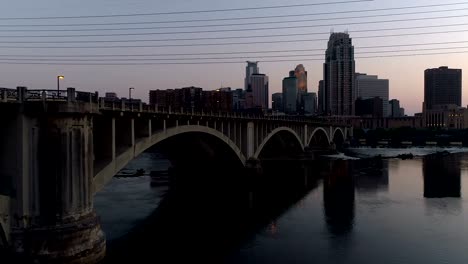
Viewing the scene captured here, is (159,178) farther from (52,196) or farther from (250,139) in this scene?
(52,196)

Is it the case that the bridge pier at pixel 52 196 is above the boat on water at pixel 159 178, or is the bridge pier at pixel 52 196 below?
above

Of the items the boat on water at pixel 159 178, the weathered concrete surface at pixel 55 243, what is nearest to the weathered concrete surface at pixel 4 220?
the weathered concrete surface at pixel 55 243

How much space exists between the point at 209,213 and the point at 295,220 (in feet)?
30.7

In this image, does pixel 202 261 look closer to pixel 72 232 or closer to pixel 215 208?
pixel 72 232

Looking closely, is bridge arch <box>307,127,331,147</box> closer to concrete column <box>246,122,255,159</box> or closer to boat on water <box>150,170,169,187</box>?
concrete column <box>246,122,255,159</box>

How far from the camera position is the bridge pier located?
24453 millimetres

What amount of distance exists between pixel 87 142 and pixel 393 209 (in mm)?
33603

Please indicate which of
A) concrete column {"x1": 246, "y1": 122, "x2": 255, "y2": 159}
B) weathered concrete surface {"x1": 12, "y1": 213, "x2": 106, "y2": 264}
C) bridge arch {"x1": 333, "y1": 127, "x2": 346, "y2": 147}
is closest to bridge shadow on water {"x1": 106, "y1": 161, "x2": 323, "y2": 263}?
concrete column {"x1": 246, "y1": 122, "x2": 255, "y2": 159}

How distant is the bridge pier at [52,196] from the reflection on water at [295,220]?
14.1ft

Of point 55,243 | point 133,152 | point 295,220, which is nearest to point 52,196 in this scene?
point 55,243

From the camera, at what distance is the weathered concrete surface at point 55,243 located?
954 inches

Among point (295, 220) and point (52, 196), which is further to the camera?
point (295, 220)

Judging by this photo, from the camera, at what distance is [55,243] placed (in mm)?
24594

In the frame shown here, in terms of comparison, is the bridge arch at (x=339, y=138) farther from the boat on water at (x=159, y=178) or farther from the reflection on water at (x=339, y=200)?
the boat on water at (x=159, y=178)
